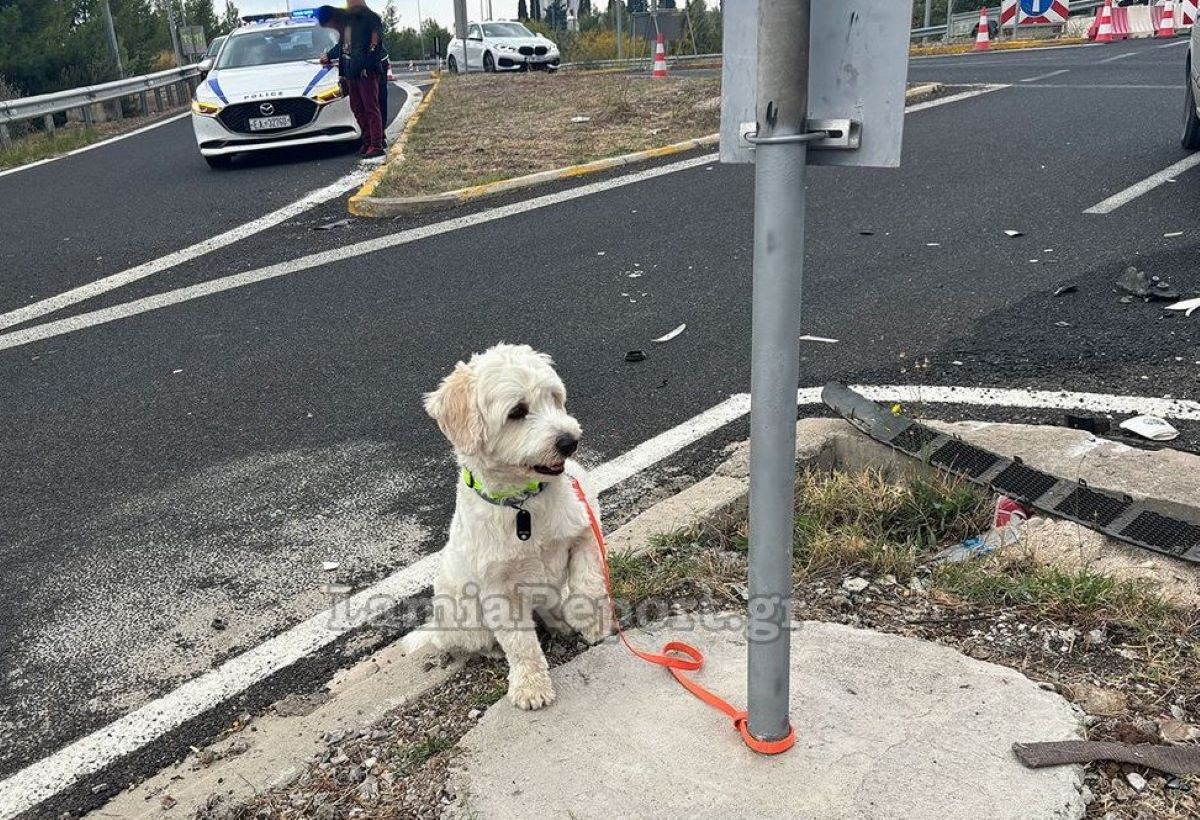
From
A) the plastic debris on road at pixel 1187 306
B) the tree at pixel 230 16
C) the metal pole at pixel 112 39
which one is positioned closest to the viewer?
the plastic debris on road at pixel 1187 306

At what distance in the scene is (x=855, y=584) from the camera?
329 centimetres

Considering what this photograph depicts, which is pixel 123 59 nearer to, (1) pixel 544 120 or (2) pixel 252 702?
(1) pixel 544 120

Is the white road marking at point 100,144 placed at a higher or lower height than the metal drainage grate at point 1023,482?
higher

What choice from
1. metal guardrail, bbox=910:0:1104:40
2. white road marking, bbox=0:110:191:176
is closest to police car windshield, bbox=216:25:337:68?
white road marking, bbox=0:110:191:176

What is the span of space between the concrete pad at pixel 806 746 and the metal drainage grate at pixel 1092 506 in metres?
0.93

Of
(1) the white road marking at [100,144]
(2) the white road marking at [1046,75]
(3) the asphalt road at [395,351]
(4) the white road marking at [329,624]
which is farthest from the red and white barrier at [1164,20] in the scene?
(4) the white road marking at [329,624]

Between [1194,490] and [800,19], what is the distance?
8.29 feet

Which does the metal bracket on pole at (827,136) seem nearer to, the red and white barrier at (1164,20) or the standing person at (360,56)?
the standing person at (360,56)

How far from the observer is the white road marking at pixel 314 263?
6945 millimetres

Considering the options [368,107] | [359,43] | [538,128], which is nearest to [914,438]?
[368,107]

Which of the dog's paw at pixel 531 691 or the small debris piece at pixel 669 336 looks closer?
the dog's paw at pixel 531 691

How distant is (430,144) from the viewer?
1312cm

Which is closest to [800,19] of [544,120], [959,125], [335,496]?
[335,496]

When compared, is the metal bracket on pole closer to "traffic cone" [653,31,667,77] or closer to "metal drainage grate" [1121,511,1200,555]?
"metal drainage grate" [1121,511,1200,555]
